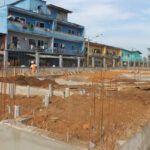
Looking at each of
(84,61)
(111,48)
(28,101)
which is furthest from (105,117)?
(111,48)

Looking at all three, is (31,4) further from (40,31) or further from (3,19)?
(3,19)

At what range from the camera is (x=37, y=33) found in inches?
910

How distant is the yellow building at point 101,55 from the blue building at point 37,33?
2423mm

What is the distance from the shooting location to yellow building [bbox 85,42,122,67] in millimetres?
32188

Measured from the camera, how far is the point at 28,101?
695cm

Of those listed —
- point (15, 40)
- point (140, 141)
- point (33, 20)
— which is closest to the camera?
point (140, 141)

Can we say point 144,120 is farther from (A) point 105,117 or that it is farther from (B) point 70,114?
(B) point 70,114

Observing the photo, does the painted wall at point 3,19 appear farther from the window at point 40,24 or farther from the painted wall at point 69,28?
the painted wall at point 69,28

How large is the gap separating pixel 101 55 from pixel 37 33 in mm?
14116

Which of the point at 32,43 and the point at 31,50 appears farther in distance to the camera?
the point at 32,43

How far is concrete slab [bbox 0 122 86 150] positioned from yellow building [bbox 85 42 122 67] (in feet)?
88.7

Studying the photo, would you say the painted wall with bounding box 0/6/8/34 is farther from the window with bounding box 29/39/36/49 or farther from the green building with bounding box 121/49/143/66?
the green building with bounding box 121/49/143/66

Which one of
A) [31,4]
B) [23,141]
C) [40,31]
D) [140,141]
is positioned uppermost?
[31,4]

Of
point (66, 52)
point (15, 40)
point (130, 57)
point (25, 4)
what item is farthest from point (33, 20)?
point (130, 57)
